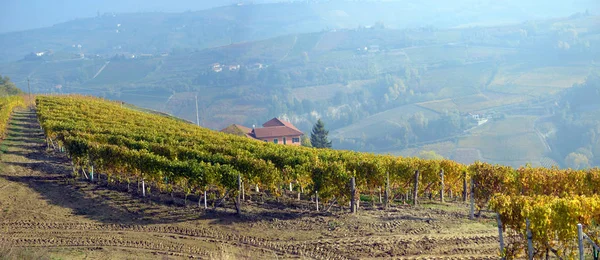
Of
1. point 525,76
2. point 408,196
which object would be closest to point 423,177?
point 408,196

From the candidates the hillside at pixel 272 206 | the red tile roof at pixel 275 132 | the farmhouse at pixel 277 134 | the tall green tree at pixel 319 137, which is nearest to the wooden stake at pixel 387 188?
the hillside at pixel 272 206

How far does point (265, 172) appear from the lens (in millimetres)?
23109

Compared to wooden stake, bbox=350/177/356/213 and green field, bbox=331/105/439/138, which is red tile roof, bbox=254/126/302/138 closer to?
green field, bbox=331/105/439/138

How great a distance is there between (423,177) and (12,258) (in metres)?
16.7

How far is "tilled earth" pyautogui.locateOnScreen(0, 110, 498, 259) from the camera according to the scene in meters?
18.2

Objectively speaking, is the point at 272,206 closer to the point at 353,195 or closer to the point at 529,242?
the point at 353,195

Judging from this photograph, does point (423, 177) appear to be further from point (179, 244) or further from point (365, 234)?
point (179, 244)

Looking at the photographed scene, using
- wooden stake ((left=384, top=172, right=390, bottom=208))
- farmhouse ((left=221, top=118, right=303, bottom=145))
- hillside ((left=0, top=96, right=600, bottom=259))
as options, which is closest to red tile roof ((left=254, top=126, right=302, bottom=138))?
farmhouse ((left=221, top=118, right=303, bottom=145))

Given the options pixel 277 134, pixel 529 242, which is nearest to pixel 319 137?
pixel 277 134

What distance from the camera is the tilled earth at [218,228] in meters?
18.2

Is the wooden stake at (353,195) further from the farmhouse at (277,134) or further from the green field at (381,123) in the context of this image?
the green field at (381,123)

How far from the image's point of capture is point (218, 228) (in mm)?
20547

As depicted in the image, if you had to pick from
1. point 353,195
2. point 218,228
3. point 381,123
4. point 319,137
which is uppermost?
point 381,123

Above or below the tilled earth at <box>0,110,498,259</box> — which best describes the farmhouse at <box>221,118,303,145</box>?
above
